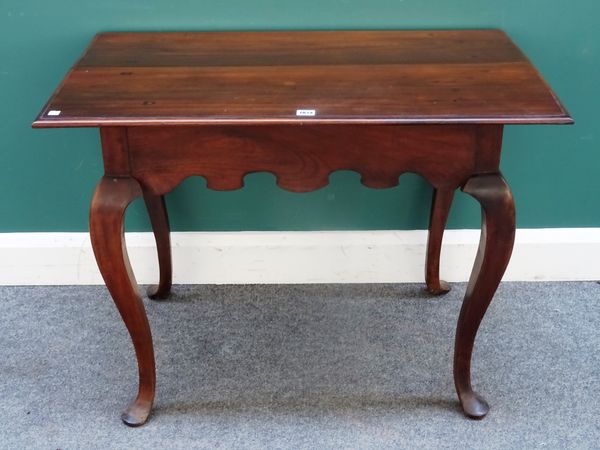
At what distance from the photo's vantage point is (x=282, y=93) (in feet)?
4.17

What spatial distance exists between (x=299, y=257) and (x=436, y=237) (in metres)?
0.31

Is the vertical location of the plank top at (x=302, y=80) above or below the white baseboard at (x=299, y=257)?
above

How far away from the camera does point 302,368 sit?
1672 mm

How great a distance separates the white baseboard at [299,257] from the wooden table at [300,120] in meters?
0.42

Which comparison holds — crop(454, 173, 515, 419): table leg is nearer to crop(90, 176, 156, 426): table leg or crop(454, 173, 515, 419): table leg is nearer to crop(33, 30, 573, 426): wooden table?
crop(33, 30, 573, 426): wooden table

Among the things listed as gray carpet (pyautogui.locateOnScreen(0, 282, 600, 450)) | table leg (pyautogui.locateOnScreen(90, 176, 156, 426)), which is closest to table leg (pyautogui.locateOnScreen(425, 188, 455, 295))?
gray carpet (pyautogui.locateOnScreen(0, 282, 600, 450))

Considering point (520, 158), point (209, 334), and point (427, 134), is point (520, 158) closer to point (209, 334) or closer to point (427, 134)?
point (427, 134)

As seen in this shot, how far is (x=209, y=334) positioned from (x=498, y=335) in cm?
63

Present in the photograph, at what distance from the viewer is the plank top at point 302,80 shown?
1.21m

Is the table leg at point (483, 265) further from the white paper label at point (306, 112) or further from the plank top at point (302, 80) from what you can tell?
the white paper label at point (306, 112)

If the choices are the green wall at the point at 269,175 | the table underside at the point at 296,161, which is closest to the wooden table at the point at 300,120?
the table underside at the point at 296,161

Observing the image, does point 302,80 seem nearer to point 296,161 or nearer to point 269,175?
A: point 296,161

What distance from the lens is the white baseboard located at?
1838mm

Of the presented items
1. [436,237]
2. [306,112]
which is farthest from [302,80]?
[436,237]
